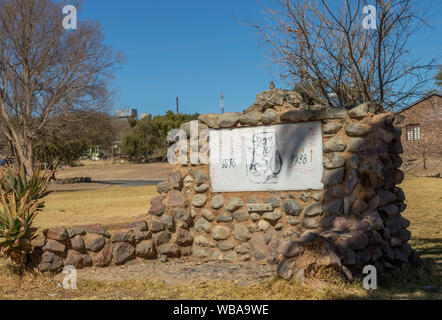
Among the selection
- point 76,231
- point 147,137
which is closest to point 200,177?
point 76,231

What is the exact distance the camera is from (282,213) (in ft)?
24.6

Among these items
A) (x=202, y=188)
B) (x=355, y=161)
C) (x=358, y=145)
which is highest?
(x=358, y=145)

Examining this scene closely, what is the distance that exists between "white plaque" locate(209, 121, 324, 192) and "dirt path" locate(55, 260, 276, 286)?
121 centimetres

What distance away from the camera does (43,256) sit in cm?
718

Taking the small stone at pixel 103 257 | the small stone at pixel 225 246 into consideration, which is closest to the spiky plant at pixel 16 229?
the small stone at pixel 103 257

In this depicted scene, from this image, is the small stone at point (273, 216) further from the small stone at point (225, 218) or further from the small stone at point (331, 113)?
the small stone at point (331, 113)

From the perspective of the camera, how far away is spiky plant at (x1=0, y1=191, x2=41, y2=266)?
22.3 ft

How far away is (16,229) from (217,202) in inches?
114

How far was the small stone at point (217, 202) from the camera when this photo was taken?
7.89 m

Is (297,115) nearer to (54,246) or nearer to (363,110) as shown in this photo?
(363,110)

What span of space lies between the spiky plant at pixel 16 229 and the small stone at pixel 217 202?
8.44ft
